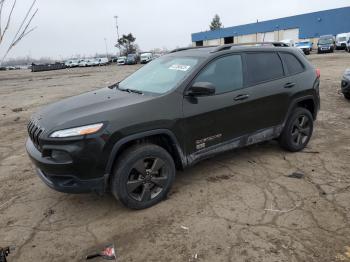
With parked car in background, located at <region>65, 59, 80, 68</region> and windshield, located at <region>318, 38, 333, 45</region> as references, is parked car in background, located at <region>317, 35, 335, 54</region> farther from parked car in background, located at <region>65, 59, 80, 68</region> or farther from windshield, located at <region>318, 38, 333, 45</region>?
parked car in background, located at <region>65, 59, 80, 68</region>

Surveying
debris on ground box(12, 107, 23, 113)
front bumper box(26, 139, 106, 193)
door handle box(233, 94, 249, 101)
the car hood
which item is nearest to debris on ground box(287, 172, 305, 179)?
door handle box(233, 94, 249, 101)

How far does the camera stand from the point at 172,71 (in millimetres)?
4238

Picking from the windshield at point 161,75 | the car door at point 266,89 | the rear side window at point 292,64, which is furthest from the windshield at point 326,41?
the windshield at point 161,75

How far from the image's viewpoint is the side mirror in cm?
370

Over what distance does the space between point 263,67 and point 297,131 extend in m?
1.26

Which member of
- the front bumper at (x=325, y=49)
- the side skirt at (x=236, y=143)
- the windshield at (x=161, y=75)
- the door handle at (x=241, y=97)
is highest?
the front bumper at (x=325, y=49)

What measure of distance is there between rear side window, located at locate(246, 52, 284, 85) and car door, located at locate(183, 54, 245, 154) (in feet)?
0.60

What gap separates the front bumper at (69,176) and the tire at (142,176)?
0.20 metres

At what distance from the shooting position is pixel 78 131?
3.22m

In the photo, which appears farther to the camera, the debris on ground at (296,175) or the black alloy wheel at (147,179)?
the debris on ground at (296,175)

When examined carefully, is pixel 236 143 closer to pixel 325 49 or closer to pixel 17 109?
pixel 17 109

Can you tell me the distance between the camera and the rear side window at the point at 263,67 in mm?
4504

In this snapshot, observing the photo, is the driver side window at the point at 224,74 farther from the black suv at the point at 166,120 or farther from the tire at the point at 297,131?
the tire at the point at 297,131

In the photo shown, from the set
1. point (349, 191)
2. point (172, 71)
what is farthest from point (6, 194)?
point (349, 191)
